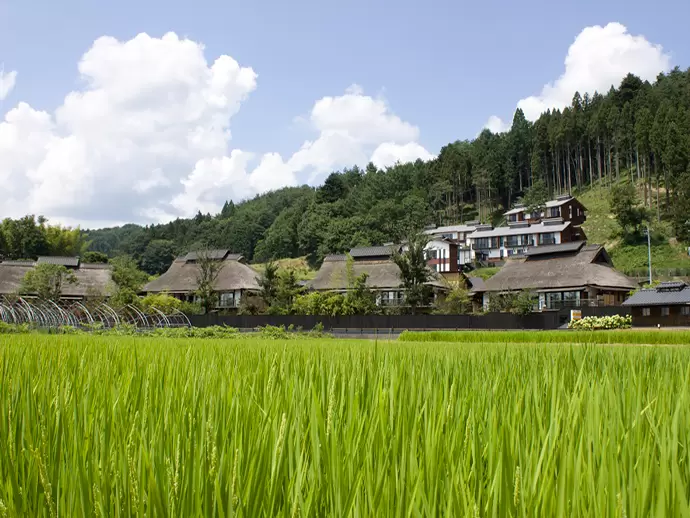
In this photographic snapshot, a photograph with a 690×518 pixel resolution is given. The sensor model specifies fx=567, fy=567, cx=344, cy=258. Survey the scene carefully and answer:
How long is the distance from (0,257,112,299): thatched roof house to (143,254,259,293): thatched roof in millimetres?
7977

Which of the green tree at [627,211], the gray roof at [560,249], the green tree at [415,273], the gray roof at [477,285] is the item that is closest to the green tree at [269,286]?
the green tree at [415,273]

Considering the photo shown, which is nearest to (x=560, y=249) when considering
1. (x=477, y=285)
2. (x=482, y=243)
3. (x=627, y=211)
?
(x=477, y=285)

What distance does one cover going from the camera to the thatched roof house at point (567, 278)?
173ft

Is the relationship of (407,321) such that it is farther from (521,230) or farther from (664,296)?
(521,230)

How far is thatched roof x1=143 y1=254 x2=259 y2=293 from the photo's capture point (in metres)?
63.2

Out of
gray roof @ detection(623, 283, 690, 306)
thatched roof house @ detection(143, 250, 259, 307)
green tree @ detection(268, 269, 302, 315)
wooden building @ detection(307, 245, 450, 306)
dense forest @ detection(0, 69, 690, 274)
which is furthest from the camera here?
dense forest @ detection(0, 69, 690, 274)

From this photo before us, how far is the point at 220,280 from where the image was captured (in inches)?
2520

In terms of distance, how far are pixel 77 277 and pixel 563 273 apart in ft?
160

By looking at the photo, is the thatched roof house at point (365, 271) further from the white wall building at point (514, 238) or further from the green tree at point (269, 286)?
the white wall building at point (514, 238)

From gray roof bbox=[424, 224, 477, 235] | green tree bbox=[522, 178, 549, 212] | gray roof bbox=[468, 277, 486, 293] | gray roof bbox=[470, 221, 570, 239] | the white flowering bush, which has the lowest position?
the white flowering bush

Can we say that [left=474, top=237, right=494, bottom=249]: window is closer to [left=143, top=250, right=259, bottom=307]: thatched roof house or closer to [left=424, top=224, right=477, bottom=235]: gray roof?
[left=424, top=224, right=477, bottom=235]: gray roof

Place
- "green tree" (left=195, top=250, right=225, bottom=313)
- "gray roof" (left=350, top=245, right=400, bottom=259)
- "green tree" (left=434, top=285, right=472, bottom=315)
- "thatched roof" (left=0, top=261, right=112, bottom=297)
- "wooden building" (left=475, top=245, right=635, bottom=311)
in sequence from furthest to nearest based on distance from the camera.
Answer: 1. "gray roof" (left=350, top=245, right=400, bottom=259)
2. "thatched roof" (left=0, top=261, right=112, bottom=297)
3. "wooden building" (left=475, top=245, right=635, bottom=311)
4. "green tree" (left=195, top=250, right=225, bottom=313)
5. "green tree" (left=434, top=285, right=472, bottom=315)

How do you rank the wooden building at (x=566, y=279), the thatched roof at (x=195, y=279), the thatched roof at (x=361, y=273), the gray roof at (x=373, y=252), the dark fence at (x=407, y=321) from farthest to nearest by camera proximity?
the thatched roof at (x=195, y=279)
the gray roof at (x=373, y=252)
the thatched roof at (x=361, y=273)
the wooden building at (x=566, y=279)
the dark fence at (x=407, y=321)

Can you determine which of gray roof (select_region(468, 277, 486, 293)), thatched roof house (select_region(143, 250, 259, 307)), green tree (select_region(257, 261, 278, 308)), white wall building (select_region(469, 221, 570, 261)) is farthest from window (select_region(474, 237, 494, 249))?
green tree (select_region(257, 261, 278, 308))
